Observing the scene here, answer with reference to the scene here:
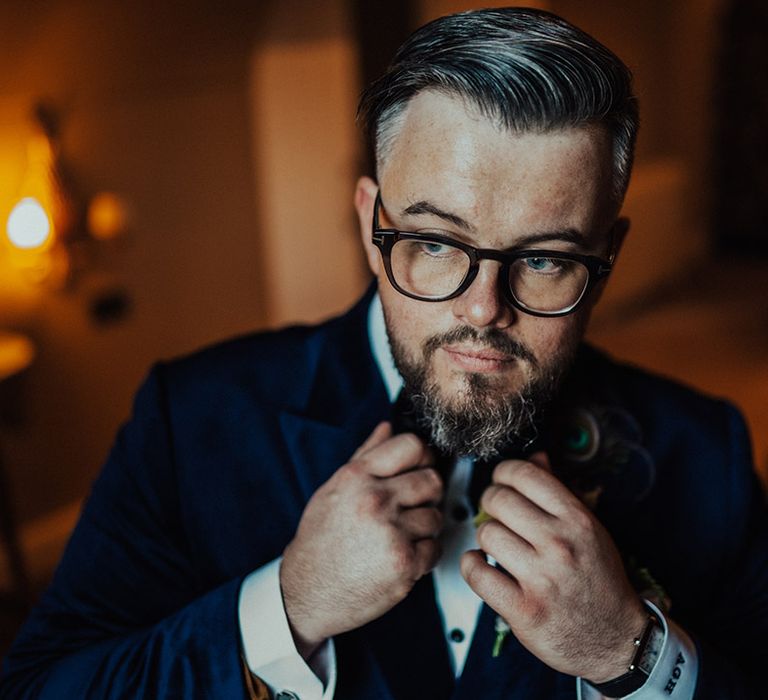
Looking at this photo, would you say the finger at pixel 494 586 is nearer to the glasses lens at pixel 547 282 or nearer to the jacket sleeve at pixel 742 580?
the glasses lens at pixel 547 282

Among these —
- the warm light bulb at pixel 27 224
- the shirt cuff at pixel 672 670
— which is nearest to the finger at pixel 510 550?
the shirt cuff at pixel 672 670

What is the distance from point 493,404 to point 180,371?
0.56 metres

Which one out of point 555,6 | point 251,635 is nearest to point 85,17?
point 251,635

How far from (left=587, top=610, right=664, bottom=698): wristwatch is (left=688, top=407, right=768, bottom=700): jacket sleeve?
0.23m

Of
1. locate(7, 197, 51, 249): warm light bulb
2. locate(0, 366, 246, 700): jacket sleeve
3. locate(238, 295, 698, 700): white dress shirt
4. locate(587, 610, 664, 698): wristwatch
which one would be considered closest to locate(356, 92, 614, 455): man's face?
locate(238, 295, 698, 700): white dress shirt

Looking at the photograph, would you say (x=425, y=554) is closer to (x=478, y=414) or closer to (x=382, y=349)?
(x=478, y=414)

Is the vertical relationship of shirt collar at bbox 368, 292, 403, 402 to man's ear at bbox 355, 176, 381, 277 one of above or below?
below

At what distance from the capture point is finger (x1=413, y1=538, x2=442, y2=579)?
1119mm

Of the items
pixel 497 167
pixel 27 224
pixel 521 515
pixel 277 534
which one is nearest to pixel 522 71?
pixel 497 167

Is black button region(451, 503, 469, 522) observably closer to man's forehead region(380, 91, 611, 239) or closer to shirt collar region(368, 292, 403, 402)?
shirt collar region(368, 292, 403, 402)

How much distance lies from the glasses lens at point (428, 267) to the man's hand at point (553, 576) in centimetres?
26

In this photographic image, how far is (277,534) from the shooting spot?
1.36 metres

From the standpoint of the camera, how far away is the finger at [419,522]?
3.68 feet

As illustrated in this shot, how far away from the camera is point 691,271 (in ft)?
27.9
